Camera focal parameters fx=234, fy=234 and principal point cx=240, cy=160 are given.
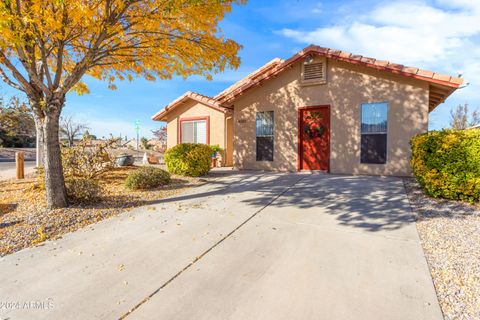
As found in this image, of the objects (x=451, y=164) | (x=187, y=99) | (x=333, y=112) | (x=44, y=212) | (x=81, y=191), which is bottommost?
(x=44, y=212)

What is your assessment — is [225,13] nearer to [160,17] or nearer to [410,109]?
[160,17]

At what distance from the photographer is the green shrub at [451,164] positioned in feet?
16.2

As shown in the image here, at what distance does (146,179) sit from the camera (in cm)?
673

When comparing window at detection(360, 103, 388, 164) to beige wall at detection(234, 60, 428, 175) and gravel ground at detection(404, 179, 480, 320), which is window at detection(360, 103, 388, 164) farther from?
gravel ground at detection(404, 179, 480, 320)

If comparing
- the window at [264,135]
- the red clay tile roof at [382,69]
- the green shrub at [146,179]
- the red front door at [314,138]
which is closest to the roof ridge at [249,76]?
the red clay tile roof at [382,69]

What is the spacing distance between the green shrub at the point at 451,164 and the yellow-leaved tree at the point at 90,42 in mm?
5340

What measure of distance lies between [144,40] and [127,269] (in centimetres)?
543

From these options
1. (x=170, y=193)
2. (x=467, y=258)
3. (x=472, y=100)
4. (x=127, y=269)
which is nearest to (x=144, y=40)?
(x=170, y=193)

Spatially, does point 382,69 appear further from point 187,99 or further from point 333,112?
point 187,99

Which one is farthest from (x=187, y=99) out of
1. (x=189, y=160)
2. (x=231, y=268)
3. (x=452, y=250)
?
(x=452, y=250)

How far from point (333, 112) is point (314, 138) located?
116cm

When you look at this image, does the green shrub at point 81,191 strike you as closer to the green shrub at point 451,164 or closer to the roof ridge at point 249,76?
the green shrub at point 451,164

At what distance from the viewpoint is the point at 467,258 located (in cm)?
291

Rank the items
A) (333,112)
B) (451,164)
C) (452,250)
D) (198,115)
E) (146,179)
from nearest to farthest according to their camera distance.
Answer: (452,250), (451,164), (146,179), (333,112), (198,115)
